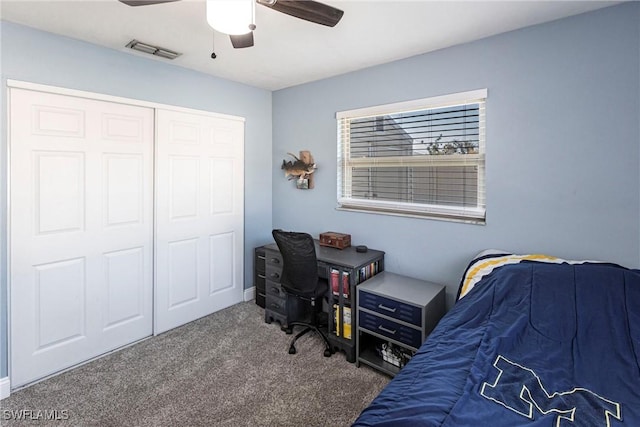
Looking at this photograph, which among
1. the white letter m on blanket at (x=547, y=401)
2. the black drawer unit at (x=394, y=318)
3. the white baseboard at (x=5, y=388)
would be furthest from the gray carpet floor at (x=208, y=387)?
the white letter m on blanket at (x=547, y=401)

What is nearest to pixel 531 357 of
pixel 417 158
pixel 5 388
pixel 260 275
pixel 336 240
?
pixel 417 158

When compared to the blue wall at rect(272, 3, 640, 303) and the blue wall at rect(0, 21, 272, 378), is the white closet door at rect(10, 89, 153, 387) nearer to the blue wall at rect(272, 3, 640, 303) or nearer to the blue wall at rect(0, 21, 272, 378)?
the blue wall at rect(0, 21, 272, 378)

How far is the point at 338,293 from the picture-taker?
270 cm

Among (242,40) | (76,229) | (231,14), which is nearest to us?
(231,14)

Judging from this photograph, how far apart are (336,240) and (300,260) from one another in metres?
0.60

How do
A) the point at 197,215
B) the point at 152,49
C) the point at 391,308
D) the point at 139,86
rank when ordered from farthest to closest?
the point at 197,215
the point at 139,86
the point at 152,49
the point at 391,308

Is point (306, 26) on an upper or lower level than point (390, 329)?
upper

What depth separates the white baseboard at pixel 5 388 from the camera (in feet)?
7.00

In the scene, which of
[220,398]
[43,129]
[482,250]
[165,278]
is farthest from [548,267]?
[43,129]

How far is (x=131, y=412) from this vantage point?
6.62 feet

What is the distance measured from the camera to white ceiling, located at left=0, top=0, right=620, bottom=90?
6.42ft

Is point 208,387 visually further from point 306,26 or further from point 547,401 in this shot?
point 306,26

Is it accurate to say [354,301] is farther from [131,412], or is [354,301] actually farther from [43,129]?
[43,129]

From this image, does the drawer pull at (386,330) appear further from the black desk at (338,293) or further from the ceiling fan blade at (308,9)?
the ceiling fan blade at (308,9)
